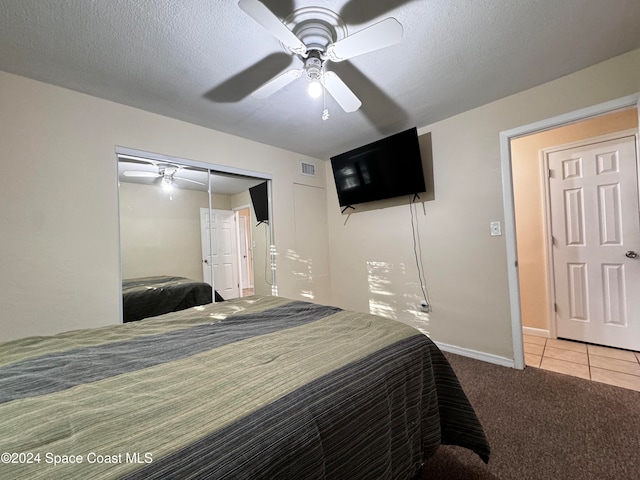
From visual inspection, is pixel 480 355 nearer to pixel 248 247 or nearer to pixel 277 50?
pixel 248 247

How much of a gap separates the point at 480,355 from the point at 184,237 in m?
3.14

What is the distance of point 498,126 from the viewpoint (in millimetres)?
2406

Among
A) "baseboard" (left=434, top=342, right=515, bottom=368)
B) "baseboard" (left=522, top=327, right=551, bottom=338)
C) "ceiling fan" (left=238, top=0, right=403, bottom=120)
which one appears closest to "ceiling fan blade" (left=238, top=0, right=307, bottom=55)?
"ceiling fan" (left=238, top=0, right=403, bottom=120)

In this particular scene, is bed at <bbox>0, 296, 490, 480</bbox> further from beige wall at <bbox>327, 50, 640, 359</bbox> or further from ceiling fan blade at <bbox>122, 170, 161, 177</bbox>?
beige wall at <bbox>327, 50, 640, 359</bbox>

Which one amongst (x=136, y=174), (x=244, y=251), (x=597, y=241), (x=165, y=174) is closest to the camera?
(x=136, y=174)

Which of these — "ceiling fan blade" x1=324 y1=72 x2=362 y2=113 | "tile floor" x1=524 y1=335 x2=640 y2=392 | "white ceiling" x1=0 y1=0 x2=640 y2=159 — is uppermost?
"white ceiling" x1=0 y1=0 x2=640 y2=159

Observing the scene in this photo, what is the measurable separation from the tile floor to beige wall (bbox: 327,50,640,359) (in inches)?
17.1

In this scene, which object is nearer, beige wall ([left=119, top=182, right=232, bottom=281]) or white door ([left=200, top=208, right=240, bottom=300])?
beige wall ([left=119, top=182, right=232, bottom=281])

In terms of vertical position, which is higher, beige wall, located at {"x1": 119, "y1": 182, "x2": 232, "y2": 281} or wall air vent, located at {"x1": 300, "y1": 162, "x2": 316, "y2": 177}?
wall air vent, located at {"x1": 300, "y1": 162, "x2": 316, "y2": 177}

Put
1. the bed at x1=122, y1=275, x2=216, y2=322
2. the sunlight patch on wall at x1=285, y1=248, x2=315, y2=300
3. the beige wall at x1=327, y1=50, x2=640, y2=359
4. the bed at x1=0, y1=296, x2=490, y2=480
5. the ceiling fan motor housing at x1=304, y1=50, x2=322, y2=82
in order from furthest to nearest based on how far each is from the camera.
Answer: the sunlight patch on wall at x1=285, y1=248, x2=315, y2=300 → the bed at x1=122, y1=275, x2=216, y2=322 → the beige wall at x1=327, y1=50, x2=640, y2=359 → the ceiling fan motor housing at x1=304, y1=50, x2=322, y2=82 → the bed at x1=0, y1=296, x2=490, y2=480

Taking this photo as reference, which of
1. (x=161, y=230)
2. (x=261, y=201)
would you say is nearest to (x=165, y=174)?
(x=161, y=230)

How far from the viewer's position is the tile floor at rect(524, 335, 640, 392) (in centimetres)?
210

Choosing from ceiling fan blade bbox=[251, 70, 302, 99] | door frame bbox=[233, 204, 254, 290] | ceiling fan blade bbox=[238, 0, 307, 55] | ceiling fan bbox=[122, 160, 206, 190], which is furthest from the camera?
door frame bbox=[233, 204, 254, 290]

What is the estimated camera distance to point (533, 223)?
3.09 m
